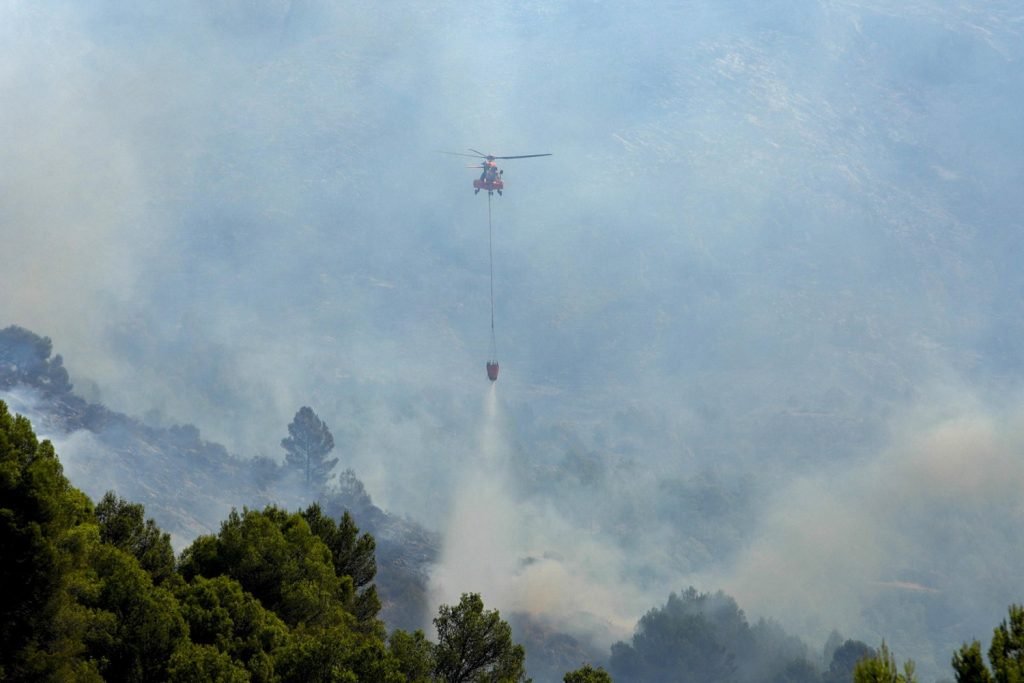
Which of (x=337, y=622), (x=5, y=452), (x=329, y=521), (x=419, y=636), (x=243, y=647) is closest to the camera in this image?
(x=5, y=452)

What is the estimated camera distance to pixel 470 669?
82.2 m

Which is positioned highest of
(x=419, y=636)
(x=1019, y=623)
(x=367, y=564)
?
(x=367, y=564)

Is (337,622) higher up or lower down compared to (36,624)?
higher up

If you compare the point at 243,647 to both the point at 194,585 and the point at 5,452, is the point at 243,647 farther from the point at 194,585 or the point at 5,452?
the point at 5,452

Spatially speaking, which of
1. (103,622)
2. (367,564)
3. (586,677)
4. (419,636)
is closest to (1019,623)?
(586,677)

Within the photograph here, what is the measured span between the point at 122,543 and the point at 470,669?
1789cm

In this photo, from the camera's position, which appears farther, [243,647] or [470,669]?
[470,669]

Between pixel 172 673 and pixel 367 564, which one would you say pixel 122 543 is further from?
pixel 367 564

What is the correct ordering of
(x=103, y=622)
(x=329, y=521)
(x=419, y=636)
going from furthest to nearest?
1. (x=329, y=521)
2. (x=419, y=636)
3. (x=103, y=622)

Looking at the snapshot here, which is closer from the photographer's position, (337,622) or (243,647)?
(243,647)

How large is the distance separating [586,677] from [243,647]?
15.0 meters

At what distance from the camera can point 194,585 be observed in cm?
7512

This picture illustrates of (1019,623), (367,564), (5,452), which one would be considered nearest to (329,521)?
(367,564)

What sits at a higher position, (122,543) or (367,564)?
(367,564)
